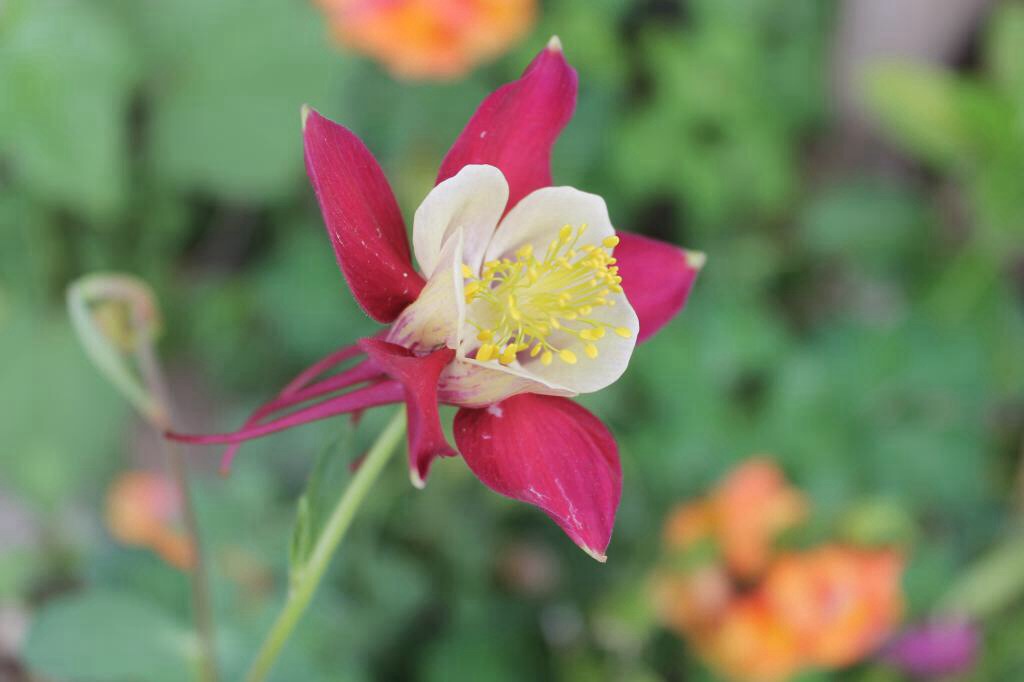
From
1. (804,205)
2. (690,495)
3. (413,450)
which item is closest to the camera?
(413,450)

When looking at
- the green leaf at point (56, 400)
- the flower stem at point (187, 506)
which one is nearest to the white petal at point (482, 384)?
the flower stem at point (187, 506)

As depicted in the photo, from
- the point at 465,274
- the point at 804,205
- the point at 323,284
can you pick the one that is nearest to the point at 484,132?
the point at 465,274

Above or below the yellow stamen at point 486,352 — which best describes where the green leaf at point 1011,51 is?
above

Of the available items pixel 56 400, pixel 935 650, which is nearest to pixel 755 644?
pixel 935 650

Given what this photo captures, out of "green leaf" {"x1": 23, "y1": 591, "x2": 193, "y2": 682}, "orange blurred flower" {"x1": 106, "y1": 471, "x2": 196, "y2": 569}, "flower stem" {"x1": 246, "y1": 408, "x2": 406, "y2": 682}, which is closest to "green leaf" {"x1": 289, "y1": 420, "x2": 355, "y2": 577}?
"flower stem" {"x1": 246, "y1": 408, "x2": 406, "y2": 682}

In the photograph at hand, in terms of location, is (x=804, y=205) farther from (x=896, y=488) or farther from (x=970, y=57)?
(x=896, y=488)

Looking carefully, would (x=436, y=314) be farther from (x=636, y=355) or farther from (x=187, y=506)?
(x=636, y=355)

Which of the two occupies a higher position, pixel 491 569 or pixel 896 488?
pixel 896 488

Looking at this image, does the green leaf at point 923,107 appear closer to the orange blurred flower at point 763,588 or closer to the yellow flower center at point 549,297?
the orange blurred flower at point 763,588
